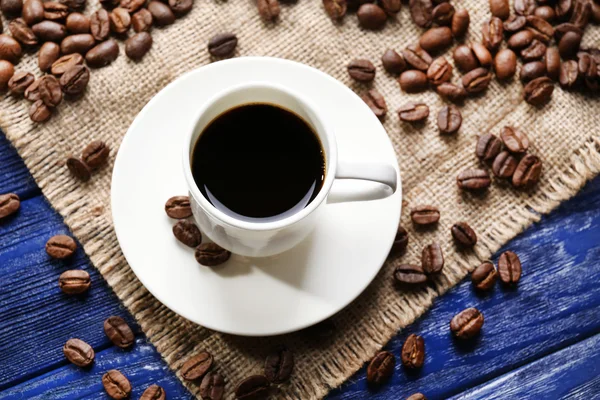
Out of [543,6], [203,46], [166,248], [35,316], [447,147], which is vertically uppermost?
[543,6]

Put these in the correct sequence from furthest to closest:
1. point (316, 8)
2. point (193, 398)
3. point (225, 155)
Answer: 1. point (316, 8)
2. point (193, 398)
3. point (225, 155)

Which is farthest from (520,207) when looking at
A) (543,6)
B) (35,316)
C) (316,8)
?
(35,316)

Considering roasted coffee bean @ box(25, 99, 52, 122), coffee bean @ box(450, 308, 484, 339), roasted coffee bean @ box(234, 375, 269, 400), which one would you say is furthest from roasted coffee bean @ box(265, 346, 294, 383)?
roasted coffee bean @ box(25, 99, 52, 122)

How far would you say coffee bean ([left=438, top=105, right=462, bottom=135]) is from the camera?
1445 mm

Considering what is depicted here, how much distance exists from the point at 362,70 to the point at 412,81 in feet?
0.37

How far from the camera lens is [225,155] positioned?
3.73ft

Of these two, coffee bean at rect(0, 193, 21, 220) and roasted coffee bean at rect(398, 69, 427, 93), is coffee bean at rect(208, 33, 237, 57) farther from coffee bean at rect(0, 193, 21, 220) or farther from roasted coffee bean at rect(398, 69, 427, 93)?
coffee bean at rect(0, 193, 21, 220)

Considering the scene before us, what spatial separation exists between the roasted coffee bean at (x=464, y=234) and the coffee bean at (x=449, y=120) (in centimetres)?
20

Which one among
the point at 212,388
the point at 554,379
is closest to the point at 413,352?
the point at 554,379

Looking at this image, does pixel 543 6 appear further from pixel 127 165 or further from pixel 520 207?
pixel 127 165

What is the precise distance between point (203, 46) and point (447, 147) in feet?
1.89

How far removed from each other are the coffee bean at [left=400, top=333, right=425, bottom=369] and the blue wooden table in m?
0.02

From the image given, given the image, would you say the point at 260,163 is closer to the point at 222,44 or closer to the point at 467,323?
the point at 222,44

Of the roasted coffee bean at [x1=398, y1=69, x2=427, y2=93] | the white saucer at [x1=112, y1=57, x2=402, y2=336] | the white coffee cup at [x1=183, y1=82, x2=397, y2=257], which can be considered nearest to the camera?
the white coffee cup at [x1=183, y1=82, x2=397, y2=257]
